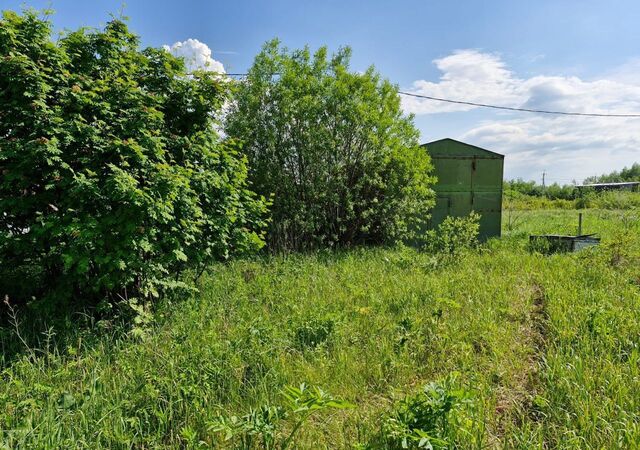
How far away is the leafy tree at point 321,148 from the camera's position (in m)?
7.68

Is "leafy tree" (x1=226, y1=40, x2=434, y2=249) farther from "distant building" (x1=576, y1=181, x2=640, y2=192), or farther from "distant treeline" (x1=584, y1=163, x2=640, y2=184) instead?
"distant treeline" (x1=584, y1=163, x2=640, y2=184)

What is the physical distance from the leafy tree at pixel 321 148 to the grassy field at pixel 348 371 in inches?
120

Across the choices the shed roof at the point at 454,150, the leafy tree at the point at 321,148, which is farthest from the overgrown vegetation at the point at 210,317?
the shed roof at the point at 454,150

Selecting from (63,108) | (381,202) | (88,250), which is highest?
(63,108)

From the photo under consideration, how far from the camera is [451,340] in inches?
135

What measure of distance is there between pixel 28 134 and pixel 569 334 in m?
5.55

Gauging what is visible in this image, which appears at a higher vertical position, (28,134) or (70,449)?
(28,134)

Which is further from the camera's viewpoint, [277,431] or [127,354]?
[127,354]

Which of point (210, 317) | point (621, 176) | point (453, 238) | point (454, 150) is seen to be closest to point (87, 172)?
point (210, 317)

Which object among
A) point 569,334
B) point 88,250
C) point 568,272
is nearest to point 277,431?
point 88,250

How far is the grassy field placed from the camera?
2.15 metres

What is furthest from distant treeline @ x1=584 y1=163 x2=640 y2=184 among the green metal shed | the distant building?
the green metal shed

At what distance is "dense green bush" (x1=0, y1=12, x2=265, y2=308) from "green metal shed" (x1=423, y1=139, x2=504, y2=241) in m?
7.30

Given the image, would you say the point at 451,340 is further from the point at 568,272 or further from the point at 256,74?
the point at 256,74
